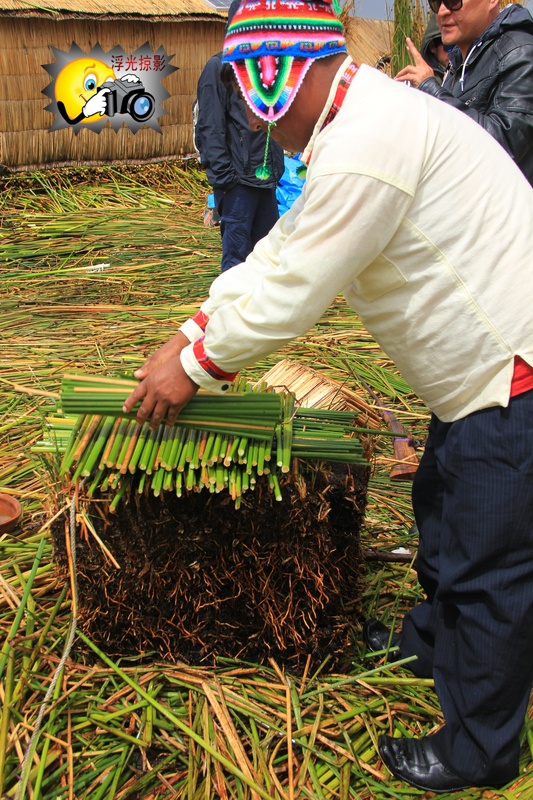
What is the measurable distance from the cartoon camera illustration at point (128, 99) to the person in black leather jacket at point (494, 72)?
6092 millimetres

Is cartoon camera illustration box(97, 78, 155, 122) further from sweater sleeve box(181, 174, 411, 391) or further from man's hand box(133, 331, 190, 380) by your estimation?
sweater sleeve box(181, 174, 411, 391)

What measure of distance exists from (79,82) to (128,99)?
639mm

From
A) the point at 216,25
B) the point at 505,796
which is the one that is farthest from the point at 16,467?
the point at 216,25

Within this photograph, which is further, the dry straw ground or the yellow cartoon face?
the yellow cartoon face

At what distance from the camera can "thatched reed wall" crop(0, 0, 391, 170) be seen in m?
7.65

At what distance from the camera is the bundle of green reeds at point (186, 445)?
6.05 feet

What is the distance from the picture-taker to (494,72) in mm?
2861

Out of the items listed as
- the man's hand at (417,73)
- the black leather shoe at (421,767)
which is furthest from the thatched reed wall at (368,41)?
the black leather shoe at (421,767)

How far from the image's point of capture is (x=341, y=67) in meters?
1.51

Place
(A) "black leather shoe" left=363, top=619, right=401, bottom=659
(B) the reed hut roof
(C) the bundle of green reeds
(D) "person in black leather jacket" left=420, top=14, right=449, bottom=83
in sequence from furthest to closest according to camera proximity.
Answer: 1. (B) the reed hut roof
2. (D) "person in black leather jacket" left=420, top=14, right=449, bottom=83
3. (A) "black leather shoe" left=363, top=619, right=401, bottom=659
4. (C) the bundle of green reeds

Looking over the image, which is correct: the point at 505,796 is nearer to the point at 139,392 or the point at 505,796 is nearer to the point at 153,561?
the point at 153,561

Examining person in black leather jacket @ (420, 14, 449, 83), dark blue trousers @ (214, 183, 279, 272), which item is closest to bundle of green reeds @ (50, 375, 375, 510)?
person in black leather jacket @ (420, 14, 449, 83)

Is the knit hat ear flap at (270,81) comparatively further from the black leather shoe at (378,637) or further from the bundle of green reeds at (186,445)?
the black leather shoe at (378,637)

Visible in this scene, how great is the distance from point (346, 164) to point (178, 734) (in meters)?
1.47
